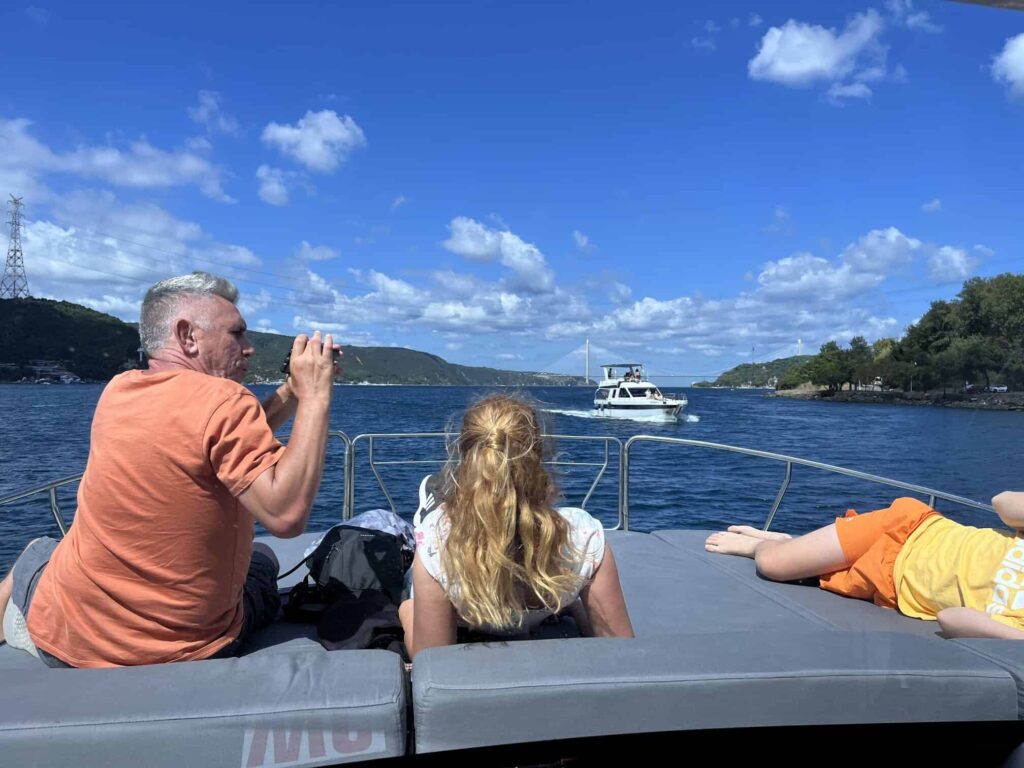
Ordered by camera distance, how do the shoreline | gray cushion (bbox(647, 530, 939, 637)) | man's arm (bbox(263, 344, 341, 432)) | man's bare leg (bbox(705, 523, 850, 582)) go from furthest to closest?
the shoreline
man's bare leg (bbox(705, 523, 850, 582))
gray cushion (bbox(647, 530, 939, 637))
man's arm (bbox(263, 344, 341, 432))

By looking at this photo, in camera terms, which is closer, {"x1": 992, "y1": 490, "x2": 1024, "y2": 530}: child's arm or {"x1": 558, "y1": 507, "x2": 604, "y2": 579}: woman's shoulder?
{"x1": 558, "y1": 507, "x2": 604, "y2": 579}: woman's shoulder

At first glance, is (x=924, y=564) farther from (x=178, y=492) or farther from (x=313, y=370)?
(x=178, y=492)

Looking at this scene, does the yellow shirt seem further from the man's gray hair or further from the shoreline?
the shoreline

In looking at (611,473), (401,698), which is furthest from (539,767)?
(611,473)

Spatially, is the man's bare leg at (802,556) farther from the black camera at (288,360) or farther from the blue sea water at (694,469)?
the black camera at (288,360)

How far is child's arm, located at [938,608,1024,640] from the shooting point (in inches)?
80.0

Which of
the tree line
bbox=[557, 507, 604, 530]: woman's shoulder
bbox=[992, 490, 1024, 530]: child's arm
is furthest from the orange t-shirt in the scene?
the tree line

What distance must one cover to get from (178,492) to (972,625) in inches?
88.9

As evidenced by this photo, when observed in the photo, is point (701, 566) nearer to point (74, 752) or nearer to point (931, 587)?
point (931, 587)

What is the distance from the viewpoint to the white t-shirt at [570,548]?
70.1 inches

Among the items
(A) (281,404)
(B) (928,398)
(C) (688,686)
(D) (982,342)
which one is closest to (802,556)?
(C) (688,686)

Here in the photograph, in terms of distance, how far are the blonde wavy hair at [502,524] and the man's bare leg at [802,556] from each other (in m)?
1.47

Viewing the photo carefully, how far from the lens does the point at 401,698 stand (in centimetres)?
144

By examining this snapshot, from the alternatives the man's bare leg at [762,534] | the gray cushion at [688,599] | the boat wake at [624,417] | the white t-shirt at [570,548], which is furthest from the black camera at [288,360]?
the boat wake at [624,417]
